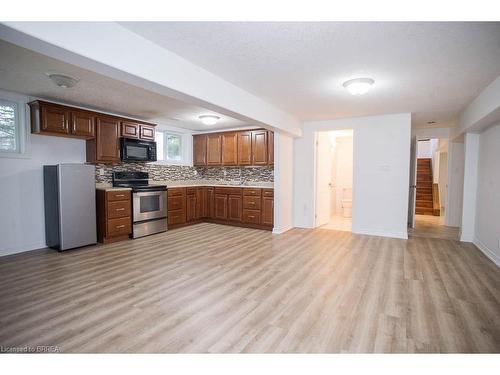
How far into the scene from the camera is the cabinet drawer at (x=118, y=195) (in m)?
4.39

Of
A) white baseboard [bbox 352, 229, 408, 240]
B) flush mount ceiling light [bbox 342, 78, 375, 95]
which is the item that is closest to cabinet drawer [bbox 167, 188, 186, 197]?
white baseboard [bbox 352, 229, 408, 240]

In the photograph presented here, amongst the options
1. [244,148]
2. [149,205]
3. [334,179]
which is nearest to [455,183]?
[334,179]

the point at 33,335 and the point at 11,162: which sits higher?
the point at 11,162

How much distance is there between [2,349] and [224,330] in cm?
149

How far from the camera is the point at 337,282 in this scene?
2852mm

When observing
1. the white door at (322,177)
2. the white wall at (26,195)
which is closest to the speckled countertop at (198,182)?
the white wall at (26,195)

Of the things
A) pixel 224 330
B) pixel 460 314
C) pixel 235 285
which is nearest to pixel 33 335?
pixel 224 330

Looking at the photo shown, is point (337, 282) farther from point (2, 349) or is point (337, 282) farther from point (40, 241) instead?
point (40, 241)

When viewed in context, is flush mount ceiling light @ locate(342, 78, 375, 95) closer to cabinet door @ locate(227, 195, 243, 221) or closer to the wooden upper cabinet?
cabinet door @ locate(227, 195, 243, 221)

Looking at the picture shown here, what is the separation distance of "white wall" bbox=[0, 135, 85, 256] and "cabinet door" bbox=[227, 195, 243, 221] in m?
3.20

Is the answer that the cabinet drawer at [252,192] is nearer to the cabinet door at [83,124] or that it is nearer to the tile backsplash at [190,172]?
the tile backsplash at [190,172]

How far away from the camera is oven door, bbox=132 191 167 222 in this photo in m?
4.80

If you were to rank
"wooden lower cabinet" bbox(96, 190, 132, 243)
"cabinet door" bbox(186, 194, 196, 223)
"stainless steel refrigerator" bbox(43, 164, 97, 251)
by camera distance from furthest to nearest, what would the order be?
"cabinet door" bbox(186, 194, 196, 223)
"wooden lower cabinet" bbox(96, 190, 132, 243)
"stainless steel refrigerator" bbox(43, 164, 97, 251)

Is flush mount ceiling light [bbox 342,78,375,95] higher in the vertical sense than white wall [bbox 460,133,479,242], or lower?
higher
